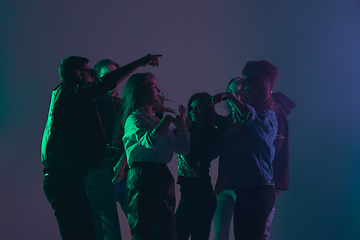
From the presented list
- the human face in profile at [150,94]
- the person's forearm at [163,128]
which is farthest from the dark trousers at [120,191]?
the person's forearm at [163,128]

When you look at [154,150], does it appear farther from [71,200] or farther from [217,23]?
[217,23]

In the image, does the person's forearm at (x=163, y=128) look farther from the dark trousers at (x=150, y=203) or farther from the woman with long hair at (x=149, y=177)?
the dark trousers at (x=150, y=203)

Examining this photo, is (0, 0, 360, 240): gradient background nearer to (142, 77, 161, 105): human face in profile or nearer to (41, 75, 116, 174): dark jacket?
(142, 77, 161, 105): human face in profile

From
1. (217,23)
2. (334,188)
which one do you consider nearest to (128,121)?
(217,23)

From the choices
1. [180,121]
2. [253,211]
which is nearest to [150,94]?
[180,121]

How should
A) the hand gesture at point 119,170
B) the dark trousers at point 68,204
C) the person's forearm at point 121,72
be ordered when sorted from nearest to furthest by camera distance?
the dark trousers at point 68,204 < the person's forearm at point 121,72 < the hand gesture at point 119,170

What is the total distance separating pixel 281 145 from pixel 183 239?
38.5 inches

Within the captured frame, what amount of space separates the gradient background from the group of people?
3.97 feet

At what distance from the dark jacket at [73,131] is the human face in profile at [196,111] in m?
0.84

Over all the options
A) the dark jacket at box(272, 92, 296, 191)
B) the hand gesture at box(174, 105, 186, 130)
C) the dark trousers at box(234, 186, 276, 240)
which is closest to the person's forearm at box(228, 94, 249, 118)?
the hand gesture at box(174, 105, 186, 130)

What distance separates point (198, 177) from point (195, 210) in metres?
0.21

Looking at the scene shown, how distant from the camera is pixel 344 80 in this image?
4.20 meters

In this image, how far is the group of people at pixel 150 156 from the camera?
1676 millimetres

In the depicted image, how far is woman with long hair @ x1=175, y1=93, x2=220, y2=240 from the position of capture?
7.15 feet
